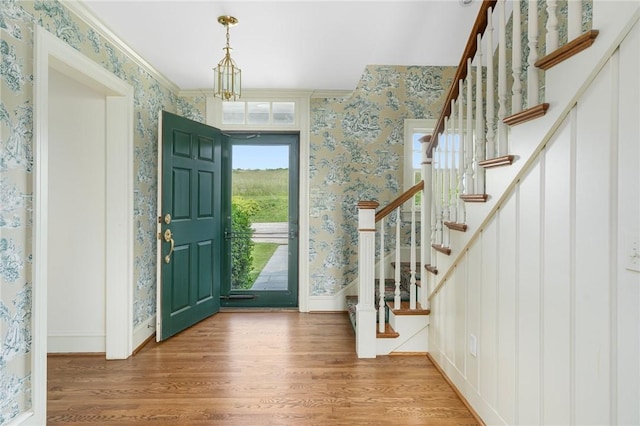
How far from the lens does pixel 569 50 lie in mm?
1186

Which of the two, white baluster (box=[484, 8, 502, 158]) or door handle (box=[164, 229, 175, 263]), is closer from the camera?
white baluster (box=[484, 8, 502, 158])

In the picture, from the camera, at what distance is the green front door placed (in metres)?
2.90

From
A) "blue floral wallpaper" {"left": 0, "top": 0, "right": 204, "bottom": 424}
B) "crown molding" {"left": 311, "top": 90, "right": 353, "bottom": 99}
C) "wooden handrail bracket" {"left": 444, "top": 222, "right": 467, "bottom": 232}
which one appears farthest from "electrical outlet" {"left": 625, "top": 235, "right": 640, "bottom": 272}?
"crown molding" {"left": 311, "top": 90, "right": 353, "bottom": 99}

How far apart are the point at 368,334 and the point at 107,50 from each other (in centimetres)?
286

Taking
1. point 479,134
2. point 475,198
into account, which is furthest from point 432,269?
point 479,134

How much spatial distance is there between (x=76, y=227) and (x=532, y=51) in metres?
3.22

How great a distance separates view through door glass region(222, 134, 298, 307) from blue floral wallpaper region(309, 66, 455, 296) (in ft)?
0.89

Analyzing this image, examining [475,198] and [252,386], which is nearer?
[475,198]

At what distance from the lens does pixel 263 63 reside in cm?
294

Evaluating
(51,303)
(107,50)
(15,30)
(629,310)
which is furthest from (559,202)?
(51,303)

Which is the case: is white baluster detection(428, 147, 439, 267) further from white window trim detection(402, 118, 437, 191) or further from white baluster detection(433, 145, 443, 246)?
white window trim detection(402, 118, 437, 191)

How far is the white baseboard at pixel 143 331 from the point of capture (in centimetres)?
273

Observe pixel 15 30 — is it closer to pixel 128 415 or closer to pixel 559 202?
pixel 128 415

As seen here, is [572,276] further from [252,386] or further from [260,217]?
[260,217]
